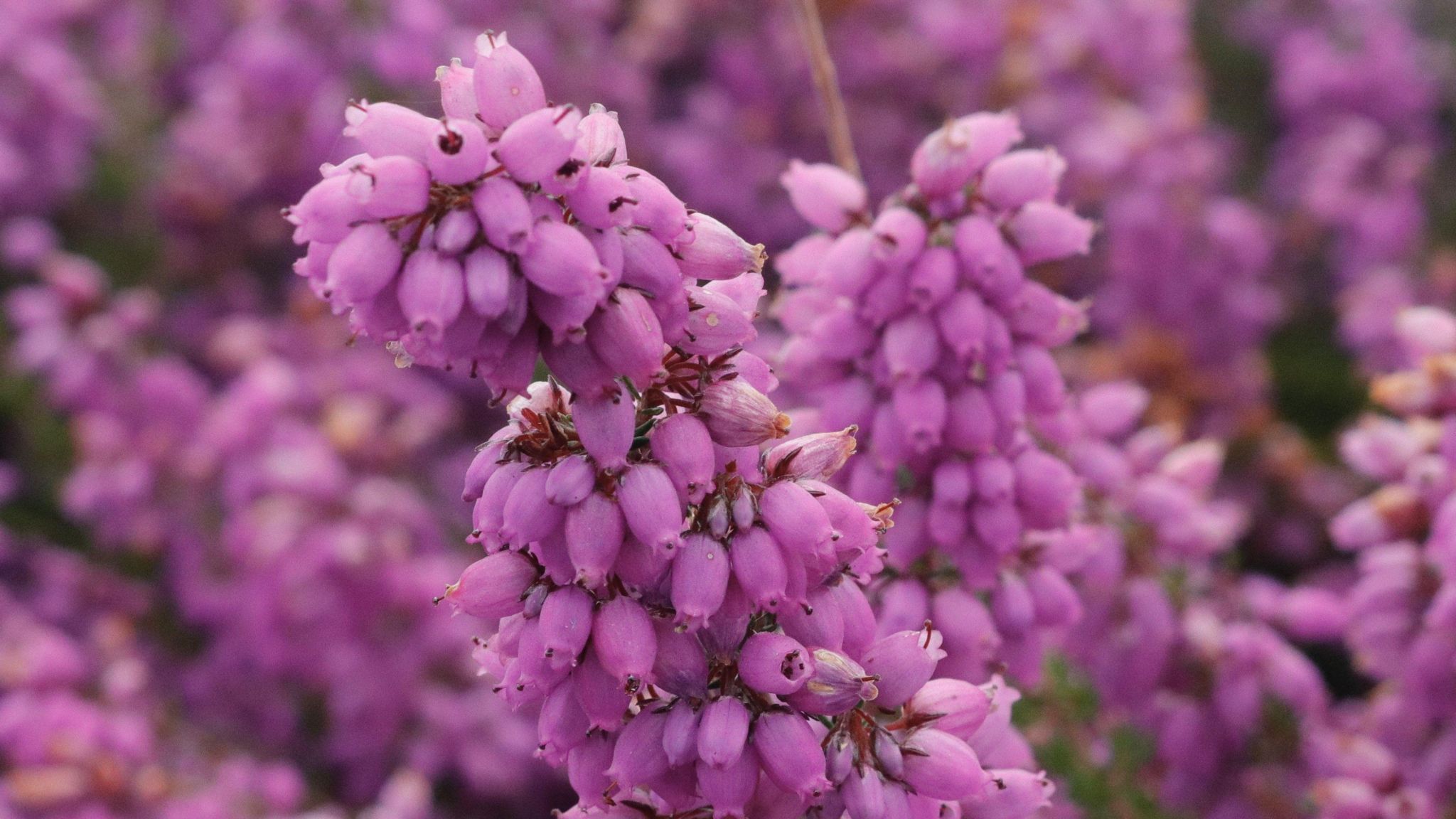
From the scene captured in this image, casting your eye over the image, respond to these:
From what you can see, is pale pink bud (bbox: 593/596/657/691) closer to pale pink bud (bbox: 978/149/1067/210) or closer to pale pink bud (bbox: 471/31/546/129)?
pale pink bud (bbox: 471/31/546/129)

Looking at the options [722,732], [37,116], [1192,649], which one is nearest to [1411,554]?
[1192,649]

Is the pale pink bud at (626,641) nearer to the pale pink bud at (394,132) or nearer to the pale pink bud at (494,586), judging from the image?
the pale pink bud at (494,586)

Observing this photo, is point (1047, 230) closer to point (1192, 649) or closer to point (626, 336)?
point (626, 336)

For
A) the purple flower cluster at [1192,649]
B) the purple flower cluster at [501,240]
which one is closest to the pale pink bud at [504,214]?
the purple flower cluster at [501,240]

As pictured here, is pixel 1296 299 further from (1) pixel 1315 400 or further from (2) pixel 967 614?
(2) pixel 967 614

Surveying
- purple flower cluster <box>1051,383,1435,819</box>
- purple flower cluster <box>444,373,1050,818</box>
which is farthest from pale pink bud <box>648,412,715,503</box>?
purple flower cluster <box>1051,383,1435,819</box>

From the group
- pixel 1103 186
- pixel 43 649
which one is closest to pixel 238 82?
pixel 43 649

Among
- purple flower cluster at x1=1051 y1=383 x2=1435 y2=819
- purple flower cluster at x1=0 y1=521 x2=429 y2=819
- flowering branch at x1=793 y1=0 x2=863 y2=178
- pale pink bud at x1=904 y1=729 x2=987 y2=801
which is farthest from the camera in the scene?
purple flower cluster at x1=0 y1=521 x2=429 y2=819
